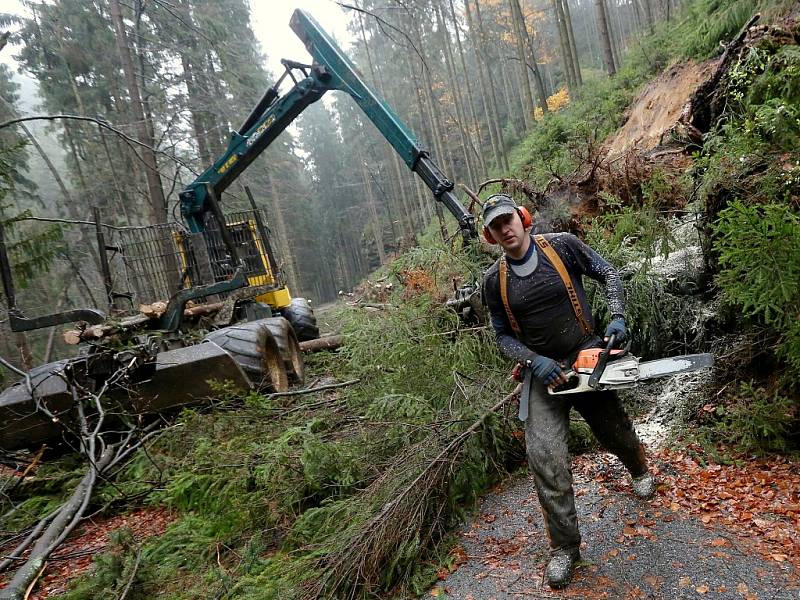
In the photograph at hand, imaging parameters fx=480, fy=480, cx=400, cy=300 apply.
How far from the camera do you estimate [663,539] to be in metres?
2.45

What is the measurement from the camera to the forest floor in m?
2.13

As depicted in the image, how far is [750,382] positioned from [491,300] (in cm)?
169

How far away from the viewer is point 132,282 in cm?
679

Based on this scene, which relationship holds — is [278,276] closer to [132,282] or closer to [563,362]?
[132,282]

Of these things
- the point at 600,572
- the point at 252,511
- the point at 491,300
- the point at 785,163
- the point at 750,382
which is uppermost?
the point at 785,163

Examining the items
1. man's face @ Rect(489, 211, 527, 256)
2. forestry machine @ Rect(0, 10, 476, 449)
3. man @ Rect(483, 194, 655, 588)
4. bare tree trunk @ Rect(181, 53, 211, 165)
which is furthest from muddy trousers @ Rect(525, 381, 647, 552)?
bare tree trunk @ Rect(181, 53, 211, 165)

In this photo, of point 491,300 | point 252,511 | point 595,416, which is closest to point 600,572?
point 595,416

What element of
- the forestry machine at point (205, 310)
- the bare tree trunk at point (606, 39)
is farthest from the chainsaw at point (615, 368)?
the bare tree trunk at point (606, 39)

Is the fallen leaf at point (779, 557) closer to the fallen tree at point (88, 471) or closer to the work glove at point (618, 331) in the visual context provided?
the work glove at point (618, 331)

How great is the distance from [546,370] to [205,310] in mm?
6251

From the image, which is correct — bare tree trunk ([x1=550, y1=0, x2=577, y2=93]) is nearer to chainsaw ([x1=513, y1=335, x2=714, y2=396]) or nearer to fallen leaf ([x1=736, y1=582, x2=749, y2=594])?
chainsaw ([x1=513, y1=335, x2=714, y2=396])

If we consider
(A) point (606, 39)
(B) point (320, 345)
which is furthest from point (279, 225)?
(B) point (320, 345)

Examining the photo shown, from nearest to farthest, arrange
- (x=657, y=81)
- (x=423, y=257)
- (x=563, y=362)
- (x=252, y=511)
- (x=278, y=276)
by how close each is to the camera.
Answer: (x=563, y=362), (x=252, y=511), (x=423, y=257), (x=278, y=276), (x=657, y=81)

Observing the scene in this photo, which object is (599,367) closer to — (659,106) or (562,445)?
(562,445)
